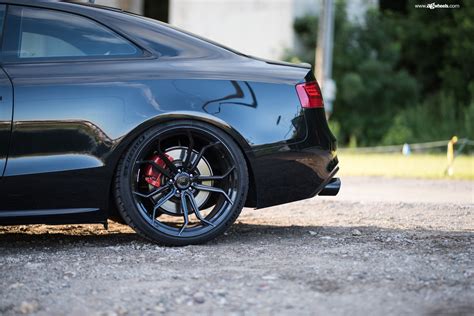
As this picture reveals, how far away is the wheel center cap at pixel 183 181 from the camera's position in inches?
206

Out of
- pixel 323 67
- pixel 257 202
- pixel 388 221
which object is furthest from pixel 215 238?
pixel 323 67

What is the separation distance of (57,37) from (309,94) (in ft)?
5.40

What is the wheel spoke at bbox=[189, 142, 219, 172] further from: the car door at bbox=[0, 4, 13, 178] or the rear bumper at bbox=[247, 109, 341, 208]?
the car door at bbox=[0, 4, 13, 178]

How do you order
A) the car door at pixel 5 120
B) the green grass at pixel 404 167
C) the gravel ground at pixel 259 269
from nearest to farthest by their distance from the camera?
the gravel ground at pixel 259 269 < the car door at pixel 5 120 < the green grass at pixel 404 167

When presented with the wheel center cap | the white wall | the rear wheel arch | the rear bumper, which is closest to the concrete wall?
the white wall

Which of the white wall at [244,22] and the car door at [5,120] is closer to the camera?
the car door at [5,120]

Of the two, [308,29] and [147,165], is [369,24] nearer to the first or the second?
[308,29]

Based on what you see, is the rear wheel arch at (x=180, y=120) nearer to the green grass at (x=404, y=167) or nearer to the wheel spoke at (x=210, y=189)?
the wheel spoke at (x=210, y=189)

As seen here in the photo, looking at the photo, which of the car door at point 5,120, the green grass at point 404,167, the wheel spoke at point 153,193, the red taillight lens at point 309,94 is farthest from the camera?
the green grass at point 404,167

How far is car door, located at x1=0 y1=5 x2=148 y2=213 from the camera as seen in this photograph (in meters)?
4.89

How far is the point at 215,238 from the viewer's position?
5.45m

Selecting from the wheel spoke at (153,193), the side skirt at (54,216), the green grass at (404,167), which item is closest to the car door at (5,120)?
the side skirt at (54,216)

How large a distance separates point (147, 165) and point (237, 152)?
588 mm

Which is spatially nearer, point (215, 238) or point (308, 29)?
point (215, 238)
